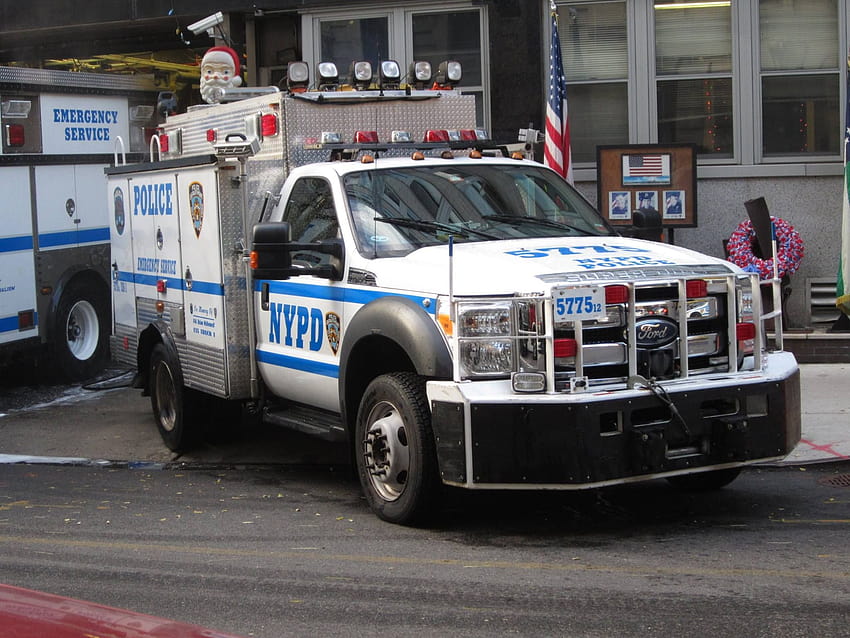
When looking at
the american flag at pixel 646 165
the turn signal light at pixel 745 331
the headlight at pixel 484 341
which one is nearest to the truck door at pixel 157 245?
the headlight at pixel 484 341

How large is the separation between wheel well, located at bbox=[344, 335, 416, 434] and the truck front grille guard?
2.92 ft

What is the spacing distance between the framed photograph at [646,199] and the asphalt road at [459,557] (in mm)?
5202

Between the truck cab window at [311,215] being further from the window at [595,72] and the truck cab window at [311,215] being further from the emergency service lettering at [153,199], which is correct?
the window at [595,72]

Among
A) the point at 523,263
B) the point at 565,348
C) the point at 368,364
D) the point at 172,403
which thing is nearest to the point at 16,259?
the point at 172,403

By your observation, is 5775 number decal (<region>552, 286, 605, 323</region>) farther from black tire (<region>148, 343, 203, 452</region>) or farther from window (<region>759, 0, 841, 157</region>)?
window (<region>759, 0, 841, 157</region>)

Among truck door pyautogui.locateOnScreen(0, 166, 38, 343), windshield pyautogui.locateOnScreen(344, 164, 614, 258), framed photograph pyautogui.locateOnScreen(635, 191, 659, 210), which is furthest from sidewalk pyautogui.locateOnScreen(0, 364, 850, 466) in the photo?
framed photograph pyautogui.locateOnScreen(635, 191, 659, 210)

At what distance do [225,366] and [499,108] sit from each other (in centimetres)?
653

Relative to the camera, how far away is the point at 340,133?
9.02 metres

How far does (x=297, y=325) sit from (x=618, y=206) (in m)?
5.97

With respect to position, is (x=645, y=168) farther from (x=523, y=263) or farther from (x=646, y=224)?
(x=523, y=263)

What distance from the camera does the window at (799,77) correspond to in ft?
43.9

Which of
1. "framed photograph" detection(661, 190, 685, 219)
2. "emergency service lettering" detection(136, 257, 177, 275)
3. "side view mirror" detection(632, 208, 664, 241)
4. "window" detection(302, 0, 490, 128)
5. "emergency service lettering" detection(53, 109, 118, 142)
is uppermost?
"window" detection(302, 0, 490, 128)

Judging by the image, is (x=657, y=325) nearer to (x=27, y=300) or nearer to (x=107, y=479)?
(x=107, y=479)

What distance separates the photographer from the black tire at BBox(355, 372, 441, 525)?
6.77 meters
